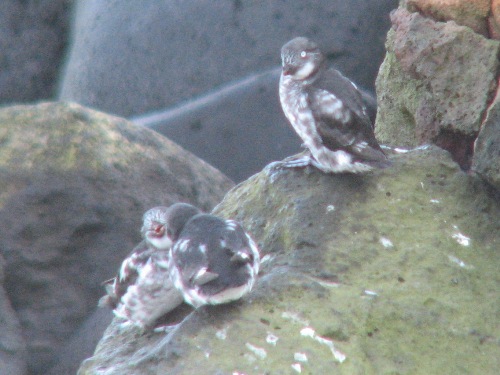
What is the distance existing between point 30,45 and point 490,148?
621cm

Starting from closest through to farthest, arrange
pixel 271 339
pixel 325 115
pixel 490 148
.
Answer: pixel 271 339
pixel 490 148
pixel 325 115

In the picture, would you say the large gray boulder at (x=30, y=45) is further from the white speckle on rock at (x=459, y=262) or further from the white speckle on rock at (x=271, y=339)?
the white speckle on rock at (x=271, y=339)

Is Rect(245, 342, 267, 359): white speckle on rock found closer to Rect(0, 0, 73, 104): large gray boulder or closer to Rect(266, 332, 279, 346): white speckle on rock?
Rect(266, 332, 279, 346): white speckle on rock

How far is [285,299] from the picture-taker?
14.0 feet

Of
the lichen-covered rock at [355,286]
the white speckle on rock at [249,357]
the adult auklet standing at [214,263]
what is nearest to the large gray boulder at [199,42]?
the lichen-covered rock at [355,286]

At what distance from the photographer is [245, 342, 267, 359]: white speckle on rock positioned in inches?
155

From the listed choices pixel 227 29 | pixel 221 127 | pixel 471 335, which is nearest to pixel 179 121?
pixel 221 127

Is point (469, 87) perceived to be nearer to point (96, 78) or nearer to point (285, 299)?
point (285, 299)

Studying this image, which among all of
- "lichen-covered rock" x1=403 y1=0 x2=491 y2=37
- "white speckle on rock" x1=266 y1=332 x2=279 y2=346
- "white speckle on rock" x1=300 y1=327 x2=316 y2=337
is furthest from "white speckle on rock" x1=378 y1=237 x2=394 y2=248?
"lichen-covered rock" x1=403 y1=0 x2=491 y2=37

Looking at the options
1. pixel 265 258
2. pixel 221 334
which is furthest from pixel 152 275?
pixel 221 334

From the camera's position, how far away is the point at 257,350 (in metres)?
3.96

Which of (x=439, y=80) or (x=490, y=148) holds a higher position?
(x=439, y=80)

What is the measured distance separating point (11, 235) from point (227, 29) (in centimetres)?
280

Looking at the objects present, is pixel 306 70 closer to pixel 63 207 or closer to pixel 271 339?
pixel 271 339
